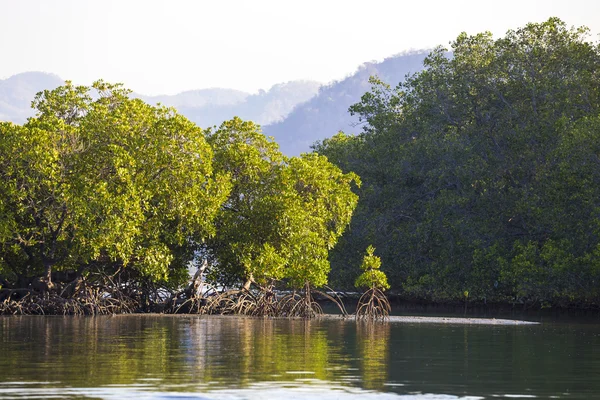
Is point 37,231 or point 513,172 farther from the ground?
point 513,172

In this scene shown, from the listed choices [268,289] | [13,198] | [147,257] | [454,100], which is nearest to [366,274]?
[268,289]

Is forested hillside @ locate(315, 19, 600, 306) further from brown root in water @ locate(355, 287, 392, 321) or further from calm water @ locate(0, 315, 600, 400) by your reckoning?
calm water @ locate(0, 315, 600, 400)

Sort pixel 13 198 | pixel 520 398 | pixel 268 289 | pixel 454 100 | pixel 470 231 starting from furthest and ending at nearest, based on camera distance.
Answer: pixel 454 100 < pixel 470 231 < pixel 268 289 < pixel 13 198 < pixel 520 398

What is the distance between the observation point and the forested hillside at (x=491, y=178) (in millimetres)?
44156

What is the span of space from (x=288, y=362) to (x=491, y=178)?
3260cm

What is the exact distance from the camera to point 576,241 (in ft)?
144

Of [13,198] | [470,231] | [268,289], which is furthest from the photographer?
[470,231]

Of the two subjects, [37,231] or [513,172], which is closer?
[37,231]

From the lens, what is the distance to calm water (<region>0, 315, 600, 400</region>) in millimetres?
15211

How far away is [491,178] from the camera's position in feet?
166

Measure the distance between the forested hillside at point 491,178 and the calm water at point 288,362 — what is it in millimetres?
12584

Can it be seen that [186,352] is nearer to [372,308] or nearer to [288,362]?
[288,362]

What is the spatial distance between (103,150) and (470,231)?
20309 mm

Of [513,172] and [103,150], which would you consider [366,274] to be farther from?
[513,172]
